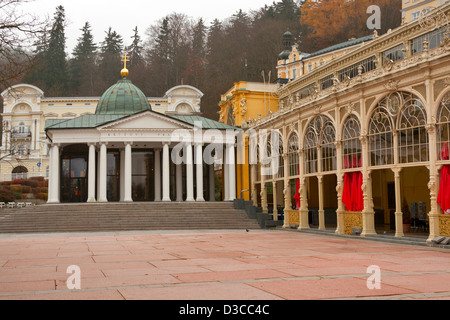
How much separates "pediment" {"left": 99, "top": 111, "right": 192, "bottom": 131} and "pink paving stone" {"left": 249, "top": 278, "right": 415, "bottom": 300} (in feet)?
119

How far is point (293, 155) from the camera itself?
3344 centimetres

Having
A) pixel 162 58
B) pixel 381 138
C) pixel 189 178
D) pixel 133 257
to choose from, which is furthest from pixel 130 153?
pixel 162 58

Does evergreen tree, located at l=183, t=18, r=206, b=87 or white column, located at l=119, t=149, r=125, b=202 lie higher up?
evergreen tree, located at l=183, t=18, r=206, b=87

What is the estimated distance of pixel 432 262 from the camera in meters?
13.9

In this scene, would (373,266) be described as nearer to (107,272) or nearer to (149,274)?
(149,274)

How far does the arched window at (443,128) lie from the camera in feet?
63.6

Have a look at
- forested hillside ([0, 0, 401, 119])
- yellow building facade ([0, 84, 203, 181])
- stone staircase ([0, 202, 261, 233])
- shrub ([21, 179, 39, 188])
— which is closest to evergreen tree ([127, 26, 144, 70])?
forested hillside ([0, 0, 401, 119])

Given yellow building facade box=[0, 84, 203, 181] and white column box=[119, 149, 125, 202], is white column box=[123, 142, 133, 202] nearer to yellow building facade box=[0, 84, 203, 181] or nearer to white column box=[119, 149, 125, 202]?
white column box=[119, 149, 125, 202]

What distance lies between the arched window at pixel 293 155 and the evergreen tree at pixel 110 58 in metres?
80.0

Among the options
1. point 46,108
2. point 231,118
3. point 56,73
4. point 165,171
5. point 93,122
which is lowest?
point 165,171

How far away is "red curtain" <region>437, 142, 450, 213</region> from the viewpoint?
19391 millimetres

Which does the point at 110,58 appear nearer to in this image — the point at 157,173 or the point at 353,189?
the point at 157,173

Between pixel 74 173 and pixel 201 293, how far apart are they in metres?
44.3
